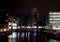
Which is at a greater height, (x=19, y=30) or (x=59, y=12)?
(x=59, y=12)

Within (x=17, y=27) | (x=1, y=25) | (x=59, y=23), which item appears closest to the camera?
(x=1, y=25)

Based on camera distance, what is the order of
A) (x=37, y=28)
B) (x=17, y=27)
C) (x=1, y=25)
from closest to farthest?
(x=1, y=25) < (x=37, y=28) < (x=17, y=27)

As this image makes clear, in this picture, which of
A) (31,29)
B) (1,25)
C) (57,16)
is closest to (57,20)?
(57,16)

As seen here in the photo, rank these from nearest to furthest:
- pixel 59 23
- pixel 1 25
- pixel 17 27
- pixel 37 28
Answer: pixel 1 25, pixel 37 28, pixel 17 27, pixel 59 23

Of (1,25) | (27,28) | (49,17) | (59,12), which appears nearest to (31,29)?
(27,28)

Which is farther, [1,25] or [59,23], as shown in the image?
[59,23]

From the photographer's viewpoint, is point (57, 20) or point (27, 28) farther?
point (57, 20)

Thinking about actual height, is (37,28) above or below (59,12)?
below

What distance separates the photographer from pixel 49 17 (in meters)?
77.4

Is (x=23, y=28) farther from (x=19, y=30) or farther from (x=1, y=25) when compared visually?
(x=1, y=25)

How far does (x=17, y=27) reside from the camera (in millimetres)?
73125

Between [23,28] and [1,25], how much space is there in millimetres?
19516

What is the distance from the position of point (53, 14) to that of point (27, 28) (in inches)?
546

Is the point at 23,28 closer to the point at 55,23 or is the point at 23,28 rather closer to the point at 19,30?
the point at 19,30
